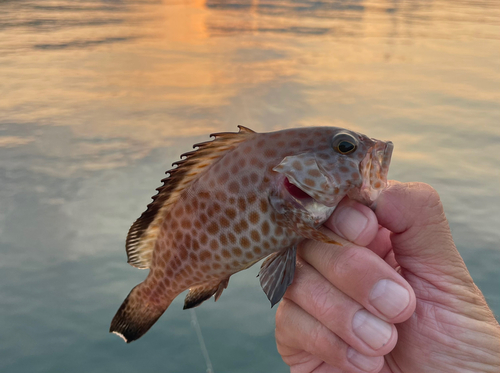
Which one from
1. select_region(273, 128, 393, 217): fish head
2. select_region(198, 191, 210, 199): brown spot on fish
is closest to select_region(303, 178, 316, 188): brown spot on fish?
select_region(273, 128, 393, 217): fish head

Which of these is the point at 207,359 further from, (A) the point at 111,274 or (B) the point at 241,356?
(A) the point at 111,274

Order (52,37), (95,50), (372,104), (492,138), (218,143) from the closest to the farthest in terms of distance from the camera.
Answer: (218,143) < (492,138) < (372,104) < (95,50) < (52,37)

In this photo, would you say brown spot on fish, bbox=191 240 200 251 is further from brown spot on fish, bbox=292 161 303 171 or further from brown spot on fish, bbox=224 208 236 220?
brown spot on fish, bbox=292 161 303 171

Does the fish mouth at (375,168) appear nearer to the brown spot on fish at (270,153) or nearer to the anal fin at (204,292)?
the brown spot on fish at (270,153)

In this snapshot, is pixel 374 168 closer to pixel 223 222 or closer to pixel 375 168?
pixel 375 168

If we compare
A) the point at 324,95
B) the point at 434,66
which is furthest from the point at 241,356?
the point at 434,66

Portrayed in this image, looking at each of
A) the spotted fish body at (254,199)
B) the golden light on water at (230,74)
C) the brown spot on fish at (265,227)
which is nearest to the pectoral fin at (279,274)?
the spotted fish body at (254,199)

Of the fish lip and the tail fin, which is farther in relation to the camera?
the tail fin
